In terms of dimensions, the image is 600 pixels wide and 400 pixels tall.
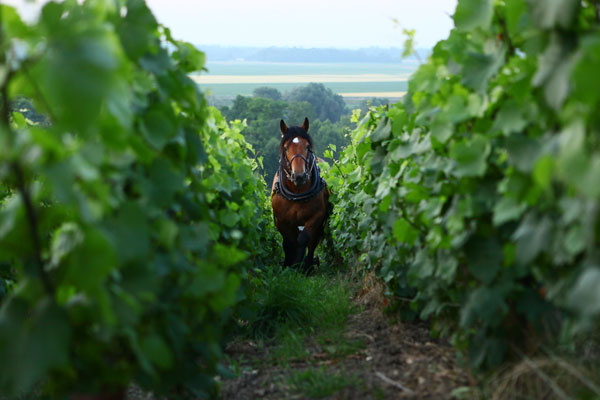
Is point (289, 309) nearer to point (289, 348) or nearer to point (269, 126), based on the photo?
point (289, 348)

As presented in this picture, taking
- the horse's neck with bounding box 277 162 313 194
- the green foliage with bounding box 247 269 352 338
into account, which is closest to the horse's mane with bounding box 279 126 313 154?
the horse's neck with bounding box 277 162 313 194

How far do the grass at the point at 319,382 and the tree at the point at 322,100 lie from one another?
7960 centimetres

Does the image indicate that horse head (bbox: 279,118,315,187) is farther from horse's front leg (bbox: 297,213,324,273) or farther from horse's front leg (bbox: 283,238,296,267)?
horse's front leg (bbox: 283,238,296,267)

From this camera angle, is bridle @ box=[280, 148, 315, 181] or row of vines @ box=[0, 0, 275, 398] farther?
bridle @ box=[280, 148, 315, 181]

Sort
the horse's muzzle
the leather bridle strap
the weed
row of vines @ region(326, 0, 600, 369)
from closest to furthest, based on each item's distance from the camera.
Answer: row of vines @ region(326, 0, 600, 369), the weed, the horse's muzzle, the leather bridle strap

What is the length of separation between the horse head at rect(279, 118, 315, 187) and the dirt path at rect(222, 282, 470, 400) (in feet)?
10.7

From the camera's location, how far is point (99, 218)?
172cm

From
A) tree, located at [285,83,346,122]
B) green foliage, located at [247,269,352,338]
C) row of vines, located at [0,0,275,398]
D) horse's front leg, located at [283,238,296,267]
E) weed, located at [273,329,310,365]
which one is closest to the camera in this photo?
row of vines, located at [0,0,275,398]

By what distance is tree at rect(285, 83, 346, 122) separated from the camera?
273 ft

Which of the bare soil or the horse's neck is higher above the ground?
the horse's neck

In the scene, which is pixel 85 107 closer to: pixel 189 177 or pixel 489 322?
pixel 189 177

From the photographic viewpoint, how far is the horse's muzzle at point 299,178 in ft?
24.8

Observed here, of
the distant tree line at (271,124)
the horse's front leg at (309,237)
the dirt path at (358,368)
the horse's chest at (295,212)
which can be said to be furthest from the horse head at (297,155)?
the distant tree line at (271,124)

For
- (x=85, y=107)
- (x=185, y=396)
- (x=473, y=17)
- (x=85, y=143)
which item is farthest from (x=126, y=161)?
(x=473, y=17)
